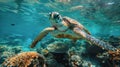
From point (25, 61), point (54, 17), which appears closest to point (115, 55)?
point (54, 17)

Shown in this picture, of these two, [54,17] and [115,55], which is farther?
[115,55]

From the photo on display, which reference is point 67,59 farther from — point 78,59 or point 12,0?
point 12,0

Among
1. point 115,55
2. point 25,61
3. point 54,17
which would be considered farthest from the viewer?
point 115,55

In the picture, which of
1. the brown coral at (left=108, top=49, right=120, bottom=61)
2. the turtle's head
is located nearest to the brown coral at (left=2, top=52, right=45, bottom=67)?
the turtle's head

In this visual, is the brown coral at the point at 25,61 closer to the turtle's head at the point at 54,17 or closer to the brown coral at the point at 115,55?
the turtle's head at the point at 54,17

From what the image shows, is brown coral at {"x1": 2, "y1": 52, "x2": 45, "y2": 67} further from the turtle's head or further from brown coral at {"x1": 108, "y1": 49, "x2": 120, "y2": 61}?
brown coral at {"x1": 108, "y1": 49, "x2": 120, "y2": 61}

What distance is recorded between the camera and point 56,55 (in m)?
6.39

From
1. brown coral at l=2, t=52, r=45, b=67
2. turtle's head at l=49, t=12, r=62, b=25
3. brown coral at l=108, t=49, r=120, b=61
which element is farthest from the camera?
brown coral at l=108, t=49, r=120, b=61

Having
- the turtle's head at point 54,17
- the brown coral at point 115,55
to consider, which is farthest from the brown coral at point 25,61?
the brown coral at point 115,55

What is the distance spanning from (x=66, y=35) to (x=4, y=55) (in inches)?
295

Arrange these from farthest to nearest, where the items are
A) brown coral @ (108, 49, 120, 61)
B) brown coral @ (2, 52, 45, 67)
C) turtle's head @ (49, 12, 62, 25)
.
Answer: brown coral @ (108, 49, 120, 61)
turtle's head @ (49, 12, 62, 25)
brown coral @ (2, 52, 45, 67)

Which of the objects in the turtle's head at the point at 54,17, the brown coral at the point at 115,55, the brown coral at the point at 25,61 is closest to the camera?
the brown coral at the point at 25,61

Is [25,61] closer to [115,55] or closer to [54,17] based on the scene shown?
[54,17]

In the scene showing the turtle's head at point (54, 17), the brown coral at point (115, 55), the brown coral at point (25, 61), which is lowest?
the brown coral at point (115, 55)
